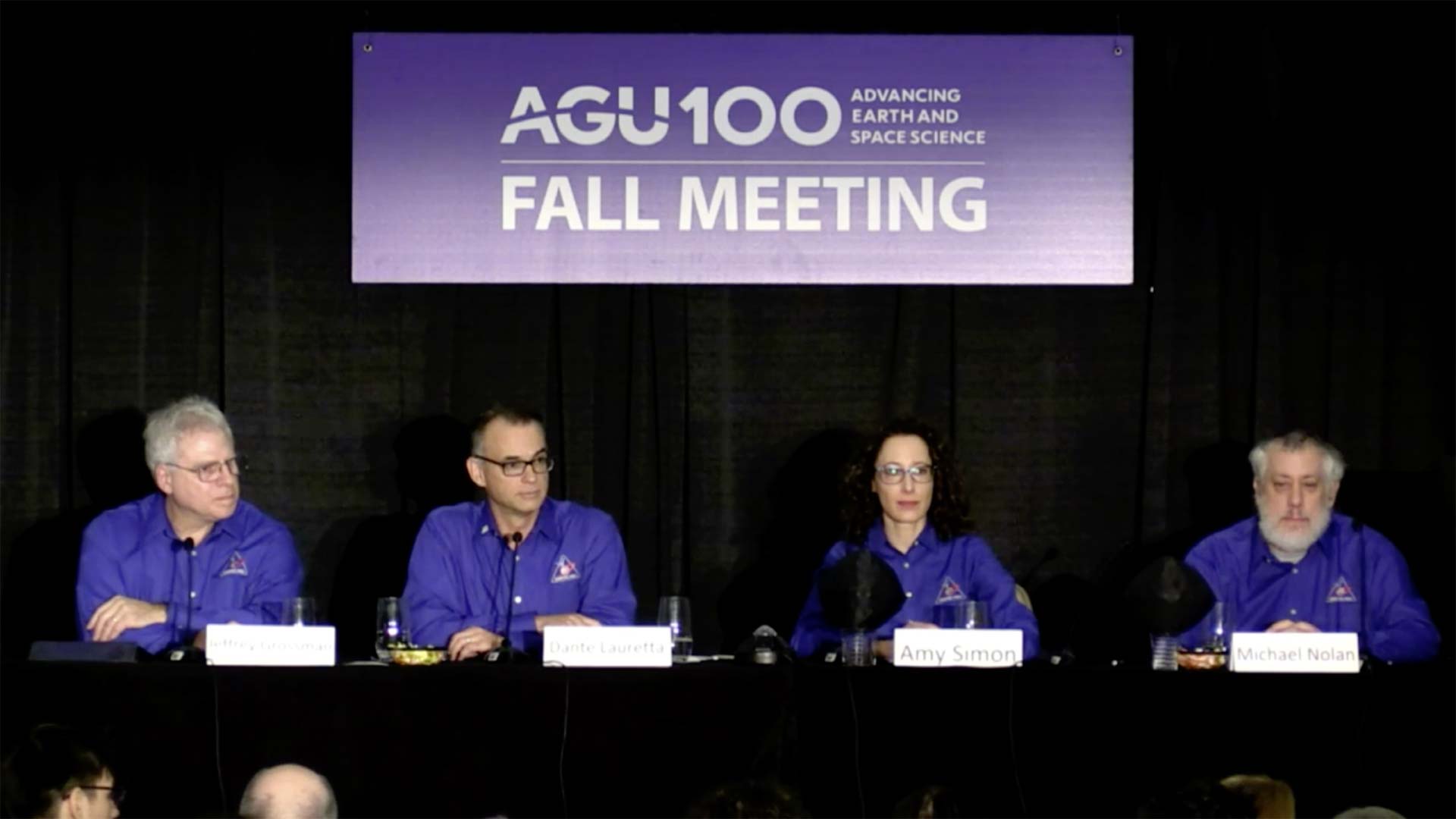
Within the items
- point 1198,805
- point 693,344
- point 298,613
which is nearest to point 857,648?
point 298,613

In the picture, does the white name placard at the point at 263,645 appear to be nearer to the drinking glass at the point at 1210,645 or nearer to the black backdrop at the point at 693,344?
the black backdrop at the point at 693,344

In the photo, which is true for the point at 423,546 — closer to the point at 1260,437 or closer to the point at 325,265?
the point at 325,265

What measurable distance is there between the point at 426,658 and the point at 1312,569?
2.18 m

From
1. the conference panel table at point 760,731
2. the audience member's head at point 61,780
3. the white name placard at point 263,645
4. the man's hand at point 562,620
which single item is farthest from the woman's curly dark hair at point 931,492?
the audience member's head at point 61,780

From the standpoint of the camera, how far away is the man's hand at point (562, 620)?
4340 mm

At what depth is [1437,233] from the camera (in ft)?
18.7

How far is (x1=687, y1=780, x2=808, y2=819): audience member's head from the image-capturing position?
2.39 meters

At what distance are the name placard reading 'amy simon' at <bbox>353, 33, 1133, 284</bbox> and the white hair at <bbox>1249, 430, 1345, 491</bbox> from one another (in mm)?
896

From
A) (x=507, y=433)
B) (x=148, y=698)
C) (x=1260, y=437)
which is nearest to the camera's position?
(x=148, y=698)

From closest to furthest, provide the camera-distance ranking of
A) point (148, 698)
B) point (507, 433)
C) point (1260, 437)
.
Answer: point (148, 698), point (507, 433), point (1260, 437)

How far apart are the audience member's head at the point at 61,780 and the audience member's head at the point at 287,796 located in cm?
23

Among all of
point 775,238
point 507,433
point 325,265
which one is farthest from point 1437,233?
point 325,265

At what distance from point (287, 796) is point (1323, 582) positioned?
2686 mm

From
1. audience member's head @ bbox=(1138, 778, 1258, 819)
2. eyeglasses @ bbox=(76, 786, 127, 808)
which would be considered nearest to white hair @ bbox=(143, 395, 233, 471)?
eyeglasses @ bbox=(76, 786, 127, 808)
